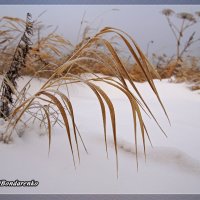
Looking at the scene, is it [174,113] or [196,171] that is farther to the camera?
[174,113]

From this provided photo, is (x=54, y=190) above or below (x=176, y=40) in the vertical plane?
below

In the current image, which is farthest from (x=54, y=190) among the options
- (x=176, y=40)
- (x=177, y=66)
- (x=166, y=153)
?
(x=177, y=66)

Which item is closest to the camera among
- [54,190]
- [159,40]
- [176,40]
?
[54,190]

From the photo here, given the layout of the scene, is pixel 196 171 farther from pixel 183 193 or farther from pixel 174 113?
pixel 174 113

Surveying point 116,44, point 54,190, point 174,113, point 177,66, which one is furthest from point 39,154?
point 177,66

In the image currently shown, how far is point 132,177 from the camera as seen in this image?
3.07ft

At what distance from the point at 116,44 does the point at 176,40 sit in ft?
0.98

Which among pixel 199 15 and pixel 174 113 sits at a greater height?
pixel 199 15

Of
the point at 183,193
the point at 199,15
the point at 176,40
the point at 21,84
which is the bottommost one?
the point at 183,193

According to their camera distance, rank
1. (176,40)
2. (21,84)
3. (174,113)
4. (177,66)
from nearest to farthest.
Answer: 1. (174,113)
2. (21,84)
3. (176,40)
4. (177,66)

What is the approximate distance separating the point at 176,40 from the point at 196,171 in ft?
2.60

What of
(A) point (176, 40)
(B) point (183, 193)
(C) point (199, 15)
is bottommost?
(B) point (183, 193)

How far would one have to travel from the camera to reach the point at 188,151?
38.3 inches

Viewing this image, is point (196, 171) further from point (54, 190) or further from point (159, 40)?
point (159, 40)
